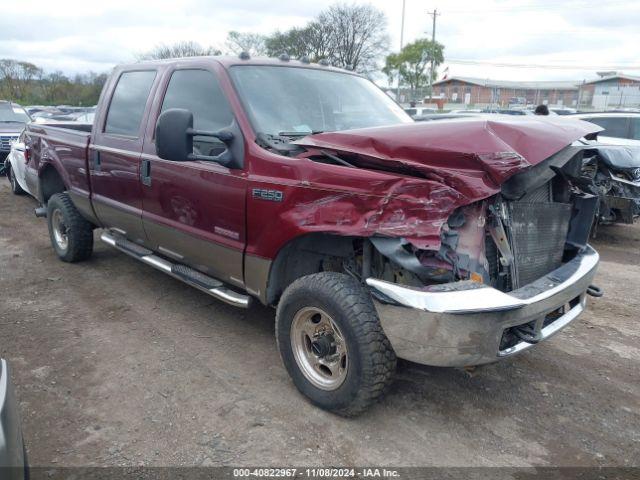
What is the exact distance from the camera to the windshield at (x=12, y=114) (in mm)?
14714

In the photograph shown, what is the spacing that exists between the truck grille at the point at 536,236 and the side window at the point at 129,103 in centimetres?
319

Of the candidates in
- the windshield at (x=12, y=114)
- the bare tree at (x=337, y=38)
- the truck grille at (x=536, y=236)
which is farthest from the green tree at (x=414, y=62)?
the truck grille at (x=536, y=236)

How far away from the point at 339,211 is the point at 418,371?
1469 millimetres

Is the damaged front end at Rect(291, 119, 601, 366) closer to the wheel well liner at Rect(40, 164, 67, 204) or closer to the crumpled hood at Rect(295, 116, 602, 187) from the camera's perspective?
the crumpled hood at Rect(295, 116, 602, 187)

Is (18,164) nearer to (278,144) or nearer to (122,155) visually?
(122,155)

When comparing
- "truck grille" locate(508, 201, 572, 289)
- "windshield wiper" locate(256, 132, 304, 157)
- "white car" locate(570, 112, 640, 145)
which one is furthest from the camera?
"white car" locate(570, 112, 640, 145)

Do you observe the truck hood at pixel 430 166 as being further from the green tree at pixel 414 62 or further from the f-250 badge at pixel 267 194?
the green tree at pixel 414 62

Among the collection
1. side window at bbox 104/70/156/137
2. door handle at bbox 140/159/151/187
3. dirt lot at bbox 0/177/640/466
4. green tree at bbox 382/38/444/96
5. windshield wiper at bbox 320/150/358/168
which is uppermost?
green tree at bbox 382/38/444/96

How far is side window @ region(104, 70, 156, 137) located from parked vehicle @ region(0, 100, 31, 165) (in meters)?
10.2

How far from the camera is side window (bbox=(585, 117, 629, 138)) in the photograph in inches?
407

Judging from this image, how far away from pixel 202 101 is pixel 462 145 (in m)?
2.12

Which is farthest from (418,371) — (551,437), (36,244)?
(36,244)

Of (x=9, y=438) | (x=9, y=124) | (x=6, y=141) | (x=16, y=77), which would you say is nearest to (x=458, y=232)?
(x=9, y=438)

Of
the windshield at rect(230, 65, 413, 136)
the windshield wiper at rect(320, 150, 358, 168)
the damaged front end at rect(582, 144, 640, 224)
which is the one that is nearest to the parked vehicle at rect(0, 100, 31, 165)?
the windshield at rect(230, 65, 413, 136)
